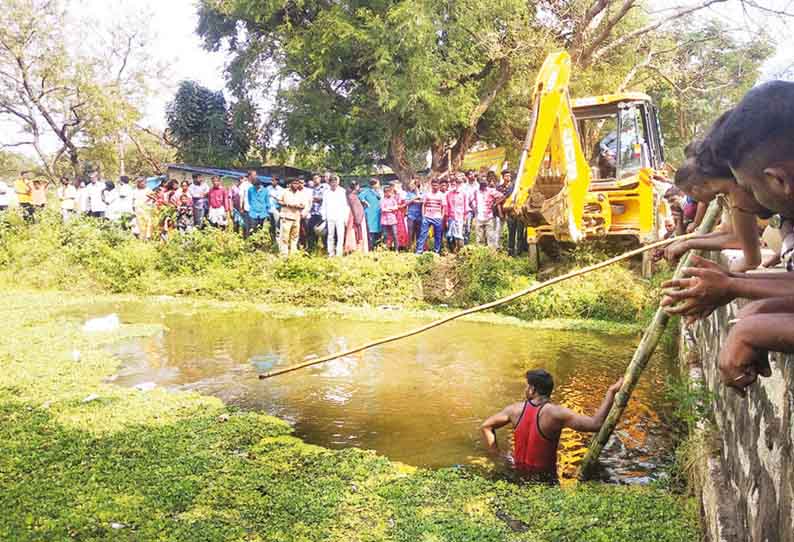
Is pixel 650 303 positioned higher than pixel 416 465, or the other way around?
pixel 650 303

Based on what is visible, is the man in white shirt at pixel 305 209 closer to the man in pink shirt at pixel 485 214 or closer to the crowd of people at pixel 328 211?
the crowd of people at pixel 328 211

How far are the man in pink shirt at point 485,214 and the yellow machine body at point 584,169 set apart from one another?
2313 millimetres

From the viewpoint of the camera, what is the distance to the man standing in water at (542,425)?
5445mm

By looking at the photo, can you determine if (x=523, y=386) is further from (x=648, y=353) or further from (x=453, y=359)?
(x=648, y=353)

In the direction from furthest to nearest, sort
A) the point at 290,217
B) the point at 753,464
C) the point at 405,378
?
1. the point at 290,217
2. the point at 405,378
3. the point at 753,464

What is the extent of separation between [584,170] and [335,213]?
6.46 metres

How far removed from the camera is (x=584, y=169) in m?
10.6

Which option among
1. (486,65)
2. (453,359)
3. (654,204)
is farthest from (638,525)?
(486,65)

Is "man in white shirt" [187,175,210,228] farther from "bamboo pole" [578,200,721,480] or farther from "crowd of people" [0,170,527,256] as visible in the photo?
"bamboo pole" [578,200,721,480]

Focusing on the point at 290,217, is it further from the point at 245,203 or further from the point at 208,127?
the point at 208,127

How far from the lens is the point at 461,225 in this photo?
15234 millimetres

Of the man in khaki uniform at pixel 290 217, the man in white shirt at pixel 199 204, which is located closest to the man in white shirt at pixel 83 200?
the man in white shirt at pixel 199 204

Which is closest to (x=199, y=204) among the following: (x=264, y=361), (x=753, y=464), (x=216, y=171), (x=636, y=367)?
(x=216, y=171)

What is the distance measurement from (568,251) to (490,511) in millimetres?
8644
